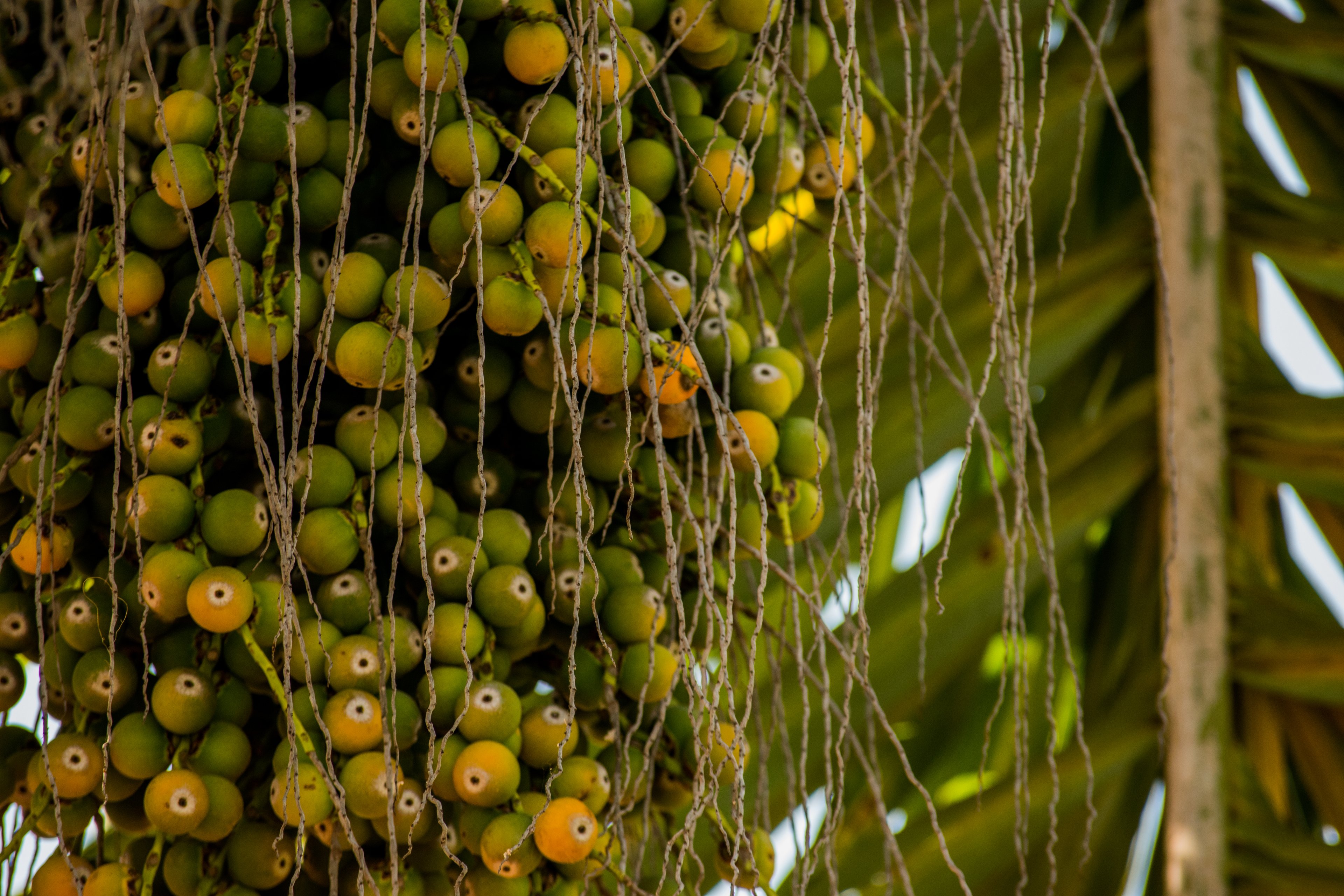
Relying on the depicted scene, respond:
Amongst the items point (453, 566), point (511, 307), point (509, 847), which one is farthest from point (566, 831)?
point (511, 307)

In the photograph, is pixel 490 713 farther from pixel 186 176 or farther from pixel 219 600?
pixel 186 176

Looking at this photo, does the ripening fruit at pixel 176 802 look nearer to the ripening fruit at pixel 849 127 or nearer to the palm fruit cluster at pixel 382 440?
the palm fruit cluster at pixel 382 440

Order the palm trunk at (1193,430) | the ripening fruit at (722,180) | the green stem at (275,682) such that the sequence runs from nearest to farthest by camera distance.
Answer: the green stem at (275,682) → the ripening fruit at (722,180) → the palm trunk at (1193,430)

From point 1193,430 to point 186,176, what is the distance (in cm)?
86

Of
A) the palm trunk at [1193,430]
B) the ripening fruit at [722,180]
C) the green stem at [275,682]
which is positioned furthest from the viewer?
the palm trunk at [1193,430]

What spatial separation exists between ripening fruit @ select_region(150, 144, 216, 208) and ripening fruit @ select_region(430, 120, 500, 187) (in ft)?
0.34

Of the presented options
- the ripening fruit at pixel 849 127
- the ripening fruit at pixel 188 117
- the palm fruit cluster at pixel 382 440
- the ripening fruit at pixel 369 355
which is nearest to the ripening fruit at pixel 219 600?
the palm fruit cluster at pixel 382 440

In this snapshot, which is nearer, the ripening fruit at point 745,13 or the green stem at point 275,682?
the green stem at point 275,682

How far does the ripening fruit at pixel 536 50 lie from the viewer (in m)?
0.58

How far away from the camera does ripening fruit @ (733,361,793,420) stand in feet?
2.10

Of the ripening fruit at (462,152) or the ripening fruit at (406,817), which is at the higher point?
the ripening fruit at (462,152)

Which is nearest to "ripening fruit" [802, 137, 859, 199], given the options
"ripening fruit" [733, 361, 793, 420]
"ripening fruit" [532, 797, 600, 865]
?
"ripening fruit" [733, 361, 793, 420]

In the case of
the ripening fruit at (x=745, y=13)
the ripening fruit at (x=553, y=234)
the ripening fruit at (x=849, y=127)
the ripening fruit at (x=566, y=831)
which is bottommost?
the ripening fruit at (x=566, y=831)

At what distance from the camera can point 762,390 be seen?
Result: 0.64 m
